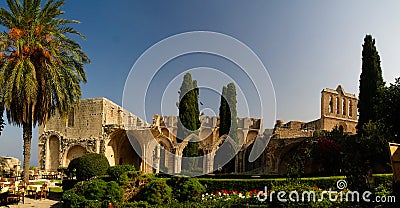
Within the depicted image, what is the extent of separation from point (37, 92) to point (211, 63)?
782cm

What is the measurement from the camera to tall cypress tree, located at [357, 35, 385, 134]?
74.4ft

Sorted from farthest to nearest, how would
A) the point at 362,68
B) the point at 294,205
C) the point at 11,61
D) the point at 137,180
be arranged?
the point at 362,68 → the point at 11,61 → the point at 137,180 → the point at 294,205

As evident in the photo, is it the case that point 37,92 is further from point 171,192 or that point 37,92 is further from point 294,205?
point 294,205

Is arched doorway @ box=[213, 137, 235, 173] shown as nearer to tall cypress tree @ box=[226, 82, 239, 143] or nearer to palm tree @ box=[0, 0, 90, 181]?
tall cypress tree @ box=[226, 82, 239, 143]

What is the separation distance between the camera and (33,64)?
1650cm

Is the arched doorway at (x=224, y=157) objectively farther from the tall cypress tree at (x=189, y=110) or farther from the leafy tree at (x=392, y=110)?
the leafy tree at (x=392, y=110)

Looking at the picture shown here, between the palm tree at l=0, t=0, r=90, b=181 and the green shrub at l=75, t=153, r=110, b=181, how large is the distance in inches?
99.1

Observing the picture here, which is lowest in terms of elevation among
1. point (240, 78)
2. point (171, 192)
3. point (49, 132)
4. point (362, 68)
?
point (171, 192)

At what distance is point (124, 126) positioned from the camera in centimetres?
3081

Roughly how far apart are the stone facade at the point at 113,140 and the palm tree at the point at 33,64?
1279 cm

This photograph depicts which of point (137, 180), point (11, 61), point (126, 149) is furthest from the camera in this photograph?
point (126, 149)

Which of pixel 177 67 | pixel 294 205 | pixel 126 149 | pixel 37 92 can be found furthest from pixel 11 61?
pixel 126 149

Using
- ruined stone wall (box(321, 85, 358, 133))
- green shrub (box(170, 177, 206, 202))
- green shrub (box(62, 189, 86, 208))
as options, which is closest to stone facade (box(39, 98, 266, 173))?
ruined stone wall (box(321, 85, 358, 133))

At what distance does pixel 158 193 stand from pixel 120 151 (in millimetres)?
23423
